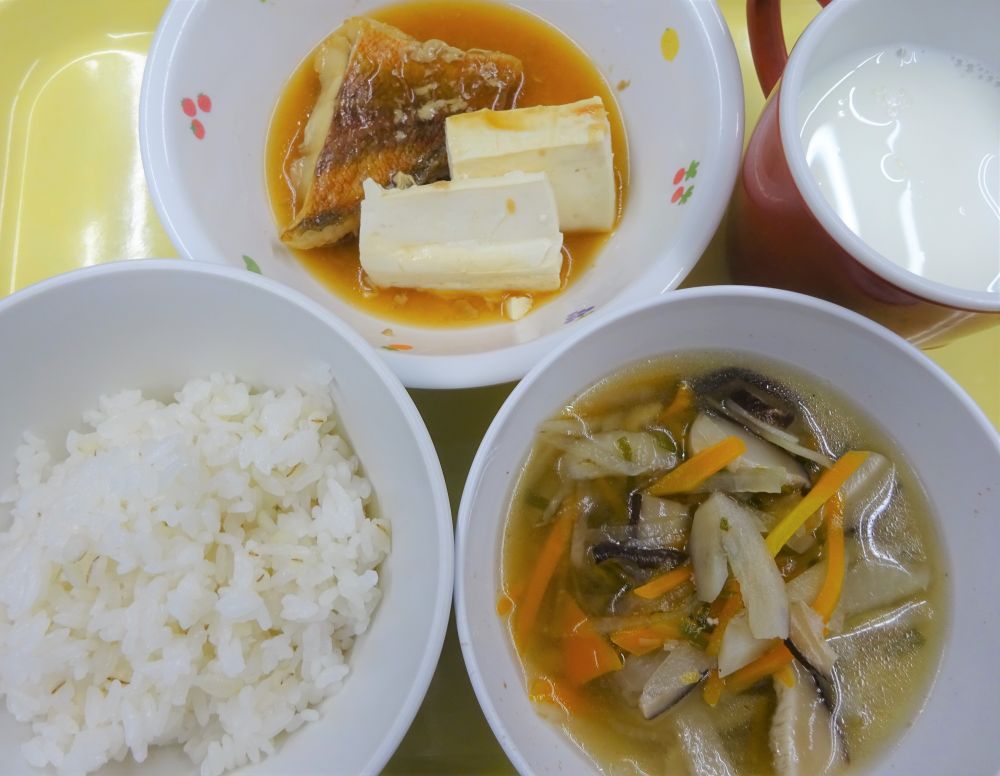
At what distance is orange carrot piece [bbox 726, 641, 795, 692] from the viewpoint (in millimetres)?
1055

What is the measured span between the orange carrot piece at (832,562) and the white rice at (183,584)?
676 mm

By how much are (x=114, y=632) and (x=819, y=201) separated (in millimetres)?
1167

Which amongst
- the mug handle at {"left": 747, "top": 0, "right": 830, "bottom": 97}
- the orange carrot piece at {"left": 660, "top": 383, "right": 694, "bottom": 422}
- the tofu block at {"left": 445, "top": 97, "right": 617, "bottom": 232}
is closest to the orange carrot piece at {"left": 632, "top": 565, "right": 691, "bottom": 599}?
the orange carrot piece at {"left": 660, "top": 383, "right": 694, "bottom": 422}

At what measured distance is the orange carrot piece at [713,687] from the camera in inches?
42.4

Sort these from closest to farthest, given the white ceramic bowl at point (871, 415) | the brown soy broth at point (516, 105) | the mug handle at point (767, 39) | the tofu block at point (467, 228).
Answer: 1. the white ceramic bowl at point (871, 415)
2. the mug handle at point (767, 39)
3. the tofu block at point (467, 228)
4. the brown soy broth at point (516, 105)

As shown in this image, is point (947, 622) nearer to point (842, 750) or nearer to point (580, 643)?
point (842, 750)

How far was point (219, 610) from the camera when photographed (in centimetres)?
104

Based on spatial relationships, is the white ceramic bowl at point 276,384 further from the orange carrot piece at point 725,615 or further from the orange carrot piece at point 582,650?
the orange carrot piece at point 725,615

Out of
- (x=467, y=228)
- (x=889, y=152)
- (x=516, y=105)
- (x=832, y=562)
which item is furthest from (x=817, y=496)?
(x=516, y=105)

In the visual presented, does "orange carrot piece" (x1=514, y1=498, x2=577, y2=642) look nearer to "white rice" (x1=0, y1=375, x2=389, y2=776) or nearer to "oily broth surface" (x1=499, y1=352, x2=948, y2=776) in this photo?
"oily broth surface" (x1=499, y1=352, x2=948, y2=776)

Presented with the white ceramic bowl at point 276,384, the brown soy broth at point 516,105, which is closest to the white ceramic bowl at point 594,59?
the brown soy broth at point 516,105

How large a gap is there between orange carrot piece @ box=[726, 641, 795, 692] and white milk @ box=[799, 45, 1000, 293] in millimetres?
605

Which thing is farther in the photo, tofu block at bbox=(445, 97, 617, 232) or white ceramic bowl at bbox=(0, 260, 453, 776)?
tofu block at bbox=(445, 97, 617, 232)

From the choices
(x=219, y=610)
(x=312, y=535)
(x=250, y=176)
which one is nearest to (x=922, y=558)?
(x=312, y=535)
